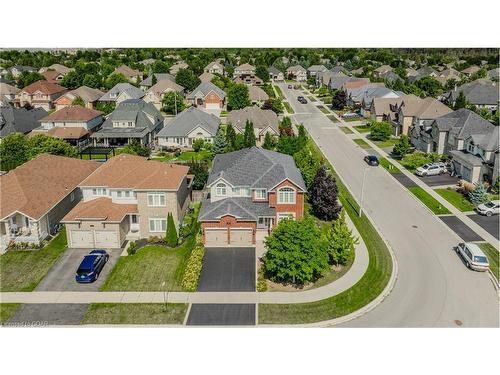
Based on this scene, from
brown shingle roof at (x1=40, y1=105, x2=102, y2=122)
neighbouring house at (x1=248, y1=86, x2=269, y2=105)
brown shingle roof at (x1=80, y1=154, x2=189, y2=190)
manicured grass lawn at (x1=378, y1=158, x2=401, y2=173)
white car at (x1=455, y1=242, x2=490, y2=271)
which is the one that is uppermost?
neighbouring house at (x1=248, y1=86, x2=269, y2=105)

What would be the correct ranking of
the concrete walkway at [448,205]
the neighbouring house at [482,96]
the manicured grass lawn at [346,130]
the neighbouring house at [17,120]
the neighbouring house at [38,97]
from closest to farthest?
the concrete walkway at [448,205] < the neighbouring house at [17,120] < the manicured grass lawn at [346,130] < the neighbouring house at [482,96] < the neighbouring house at [38,97]

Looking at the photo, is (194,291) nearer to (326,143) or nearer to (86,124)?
(326,143)

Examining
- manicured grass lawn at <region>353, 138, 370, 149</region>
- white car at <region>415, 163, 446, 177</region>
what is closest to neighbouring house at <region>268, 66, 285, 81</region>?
manicured grass lawn at <region>353, 138, 370, 149</region>

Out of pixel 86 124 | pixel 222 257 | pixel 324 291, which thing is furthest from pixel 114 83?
pixel 324 291

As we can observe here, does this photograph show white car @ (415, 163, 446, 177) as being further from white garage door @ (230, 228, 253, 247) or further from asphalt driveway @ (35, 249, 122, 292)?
asphalt driveway @ (35, 249, 122, 292)

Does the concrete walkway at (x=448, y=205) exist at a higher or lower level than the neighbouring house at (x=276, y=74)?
lower

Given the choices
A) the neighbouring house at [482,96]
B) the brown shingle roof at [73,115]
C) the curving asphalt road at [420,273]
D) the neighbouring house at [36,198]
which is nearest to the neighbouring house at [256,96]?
the brown shingle roof at [73,115]

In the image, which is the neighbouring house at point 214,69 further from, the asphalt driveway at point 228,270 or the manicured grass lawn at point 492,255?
the manicured grass lawn at point 492,255

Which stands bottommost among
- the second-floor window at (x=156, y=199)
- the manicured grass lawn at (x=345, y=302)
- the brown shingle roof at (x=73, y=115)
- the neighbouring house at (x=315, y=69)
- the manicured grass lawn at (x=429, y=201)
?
the manicured grass lawn at (x=345, y=302)
